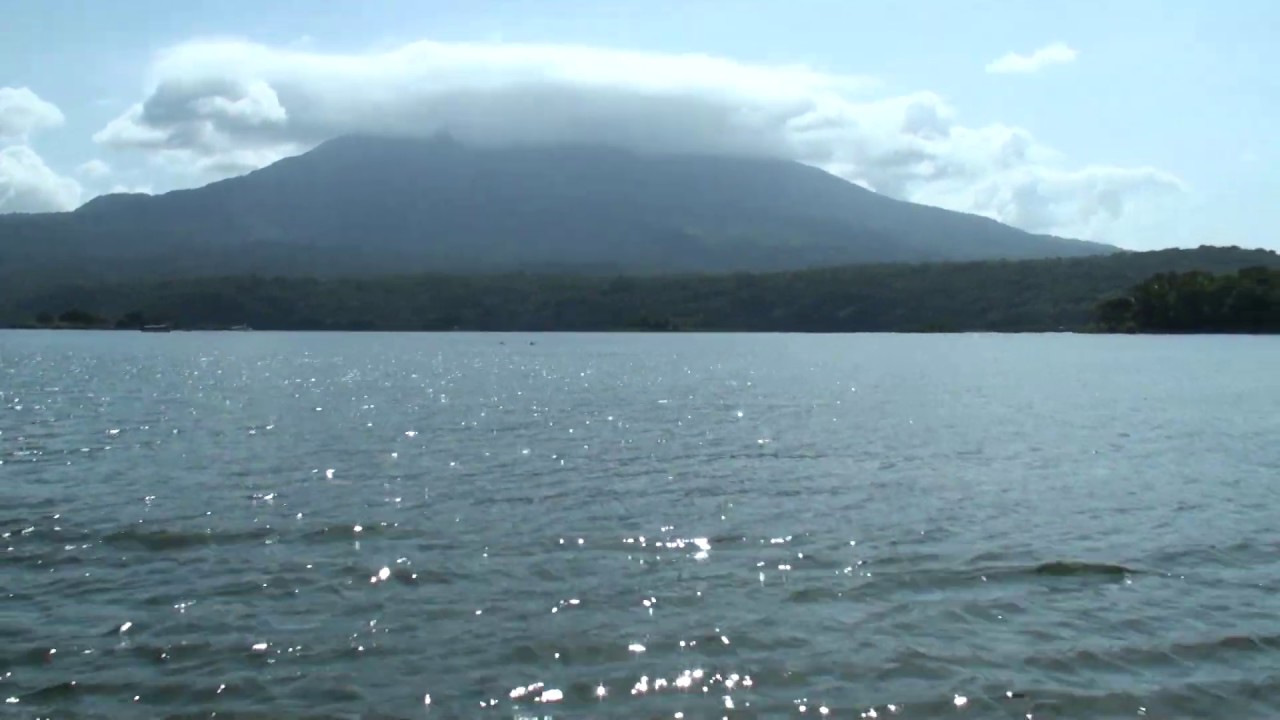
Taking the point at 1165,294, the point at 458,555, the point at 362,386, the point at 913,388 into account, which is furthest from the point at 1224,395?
the point at 1165,294

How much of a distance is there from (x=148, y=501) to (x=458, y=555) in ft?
27.7

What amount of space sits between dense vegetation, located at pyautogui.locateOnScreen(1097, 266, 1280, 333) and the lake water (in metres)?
120

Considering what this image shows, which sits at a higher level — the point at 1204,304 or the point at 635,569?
the point at 1204,304

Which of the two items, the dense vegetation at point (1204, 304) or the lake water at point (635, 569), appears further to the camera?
the dense vegetation at point (1204, 304)

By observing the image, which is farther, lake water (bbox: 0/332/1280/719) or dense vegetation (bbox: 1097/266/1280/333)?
dense vegetation (bbox: 1097/266/1280/333)

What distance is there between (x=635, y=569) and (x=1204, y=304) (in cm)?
15288

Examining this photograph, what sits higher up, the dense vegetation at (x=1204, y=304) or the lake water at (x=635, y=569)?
the dense vegetation at (x=1204, y=304)

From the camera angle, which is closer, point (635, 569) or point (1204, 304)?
point (635, 569)

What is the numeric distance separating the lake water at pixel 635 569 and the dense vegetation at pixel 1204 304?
394ft

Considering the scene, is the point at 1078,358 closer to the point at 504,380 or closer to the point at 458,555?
the point at 504,380

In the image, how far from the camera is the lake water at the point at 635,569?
41.9ft

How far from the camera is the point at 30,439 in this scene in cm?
3447

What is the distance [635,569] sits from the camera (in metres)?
17.9

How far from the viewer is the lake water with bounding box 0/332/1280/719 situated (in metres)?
12.8
